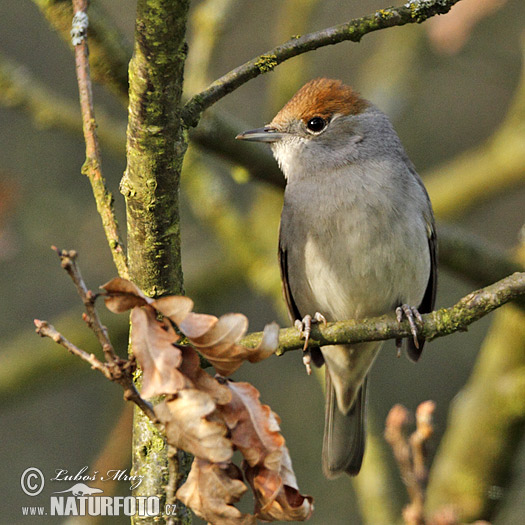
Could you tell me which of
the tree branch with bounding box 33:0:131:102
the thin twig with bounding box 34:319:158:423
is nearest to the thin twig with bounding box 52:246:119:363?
the thin twig with bounding box 34:319:158:423

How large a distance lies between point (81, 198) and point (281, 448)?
6.12 m

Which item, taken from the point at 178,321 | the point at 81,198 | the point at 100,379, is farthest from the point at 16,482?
the point at 178,321

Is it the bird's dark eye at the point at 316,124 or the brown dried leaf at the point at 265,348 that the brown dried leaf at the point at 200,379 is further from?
the bird's dark eye at the point at 316,124

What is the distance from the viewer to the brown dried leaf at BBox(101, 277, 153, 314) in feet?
6.32

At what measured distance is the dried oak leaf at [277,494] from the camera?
80.4 inches

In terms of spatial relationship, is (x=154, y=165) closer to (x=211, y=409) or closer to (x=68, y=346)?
(x=68, y=346)

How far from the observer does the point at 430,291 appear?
15.8 feet

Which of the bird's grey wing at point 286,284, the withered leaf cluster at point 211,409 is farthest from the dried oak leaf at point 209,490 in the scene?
the bird's grey wing at point 286,284

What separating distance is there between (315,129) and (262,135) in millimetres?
413

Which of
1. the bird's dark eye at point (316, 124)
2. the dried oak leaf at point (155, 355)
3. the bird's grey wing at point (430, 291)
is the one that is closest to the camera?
the dried oak leaf at point (155, 355)

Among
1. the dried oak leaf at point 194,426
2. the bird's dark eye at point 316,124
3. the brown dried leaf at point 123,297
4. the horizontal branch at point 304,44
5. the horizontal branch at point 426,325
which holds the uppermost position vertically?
the bird's dark eye at point 316,124

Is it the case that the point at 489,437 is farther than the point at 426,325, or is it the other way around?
the point at 489,437

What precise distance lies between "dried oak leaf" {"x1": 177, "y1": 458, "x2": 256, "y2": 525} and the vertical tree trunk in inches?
15.7

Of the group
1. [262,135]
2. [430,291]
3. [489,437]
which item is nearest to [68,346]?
[262,135]
